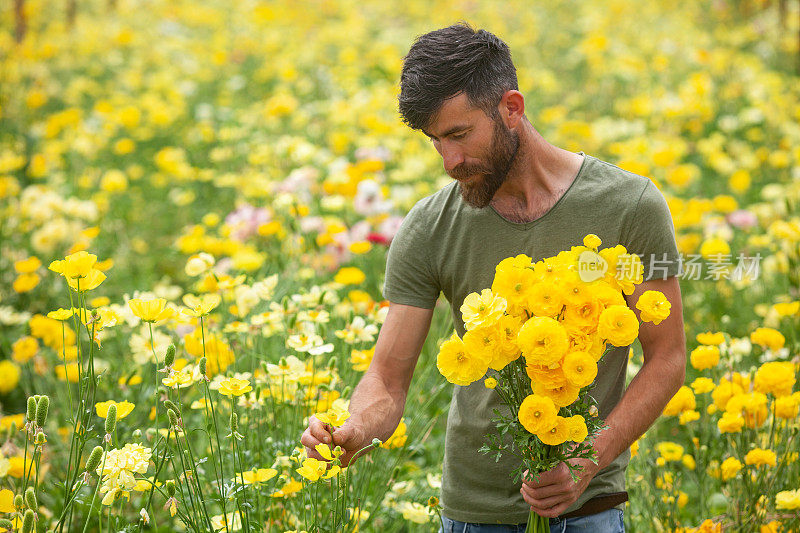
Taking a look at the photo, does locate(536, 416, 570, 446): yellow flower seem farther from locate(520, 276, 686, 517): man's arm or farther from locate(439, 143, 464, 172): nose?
locate(439, 143, 464, 172): nose

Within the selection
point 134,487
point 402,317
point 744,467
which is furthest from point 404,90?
point 744,467

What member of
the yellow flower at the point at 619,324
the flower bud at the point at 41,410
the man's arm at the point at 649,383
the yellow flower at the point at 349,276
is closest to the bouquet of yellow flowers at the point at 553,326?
the yellow flower at the point at 619,324

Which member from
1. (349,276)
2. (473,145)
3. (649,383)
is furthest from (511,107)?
(349,276)

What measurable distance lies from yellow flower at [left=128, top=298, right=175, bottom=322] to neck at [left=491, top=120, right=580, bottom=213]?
71 cm

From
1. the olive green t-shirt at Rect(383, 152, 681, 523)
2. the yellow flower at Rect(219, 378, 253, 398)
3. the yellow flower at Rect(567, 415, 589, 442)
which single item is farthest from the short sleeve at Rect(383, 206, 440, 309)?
the yellow flower at Rect(567, 415, 589, 442)

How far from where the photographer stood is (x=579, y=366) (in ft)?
3.56

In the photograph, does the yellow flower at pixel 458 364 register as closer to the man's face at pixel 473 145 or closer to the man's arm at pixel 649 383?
the man's arm at pixel 649 383

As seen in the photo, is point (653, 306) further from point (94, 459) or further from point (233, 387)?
point (94, 459)

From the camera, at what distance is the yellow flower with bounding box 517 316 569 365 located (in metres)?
1.06

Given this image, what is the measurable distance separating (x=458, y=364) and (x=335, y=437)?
41 centimetres

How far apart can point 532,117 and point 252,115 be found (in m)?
2.17

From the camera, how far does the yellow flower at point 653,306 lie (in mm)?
1188

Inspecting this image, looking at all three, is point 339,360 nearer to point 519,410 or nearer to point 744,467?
point 744,467

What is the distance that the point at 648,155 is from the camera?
15.0 feet
